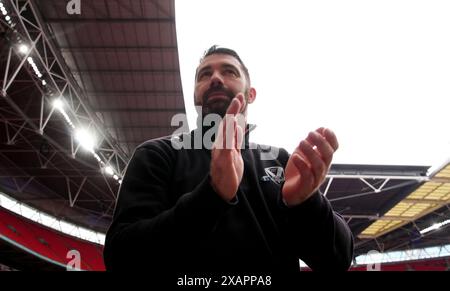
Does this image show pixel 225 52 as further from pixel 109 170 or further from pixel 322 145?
pixel 109 170

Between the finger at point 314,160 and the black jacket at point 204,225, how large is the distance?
0.09 metres

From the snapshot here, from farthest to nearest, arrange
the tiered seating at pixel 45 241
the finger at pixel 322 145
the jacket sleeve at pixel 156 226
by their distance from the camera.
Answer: the tiered seating at pixel 45 241
the finger at pixel 322 145
the jacket sleeve at pixel 156 226

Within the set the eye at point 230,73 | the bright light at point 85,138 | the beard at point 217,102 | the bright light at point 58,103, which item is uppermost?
the bright light at point 58,103

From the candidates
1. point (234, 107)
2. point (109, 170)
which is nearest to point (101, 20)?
Answer: point (109, 170)

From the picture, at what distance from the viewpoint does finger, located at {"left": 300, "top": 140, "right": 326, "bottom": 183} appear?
1.18 metres

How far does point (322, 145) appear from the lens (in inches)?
46.4

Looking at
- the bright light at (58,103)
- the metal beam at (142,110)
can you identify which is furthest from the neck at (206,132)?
the metal beam at (142,110)

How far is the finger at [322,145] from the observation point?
1.17 metres

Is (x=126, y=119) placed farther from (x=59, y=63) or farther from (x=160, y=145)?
(x=160, y=145)

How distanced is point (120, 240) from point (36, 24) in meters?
10.0

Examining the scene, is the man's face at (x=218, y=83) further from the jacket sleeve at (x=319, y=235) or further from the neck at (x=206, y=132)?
the jacket sleeve at (x=319, y=235)

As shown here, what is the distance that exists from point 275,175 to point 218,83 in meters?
0.54
